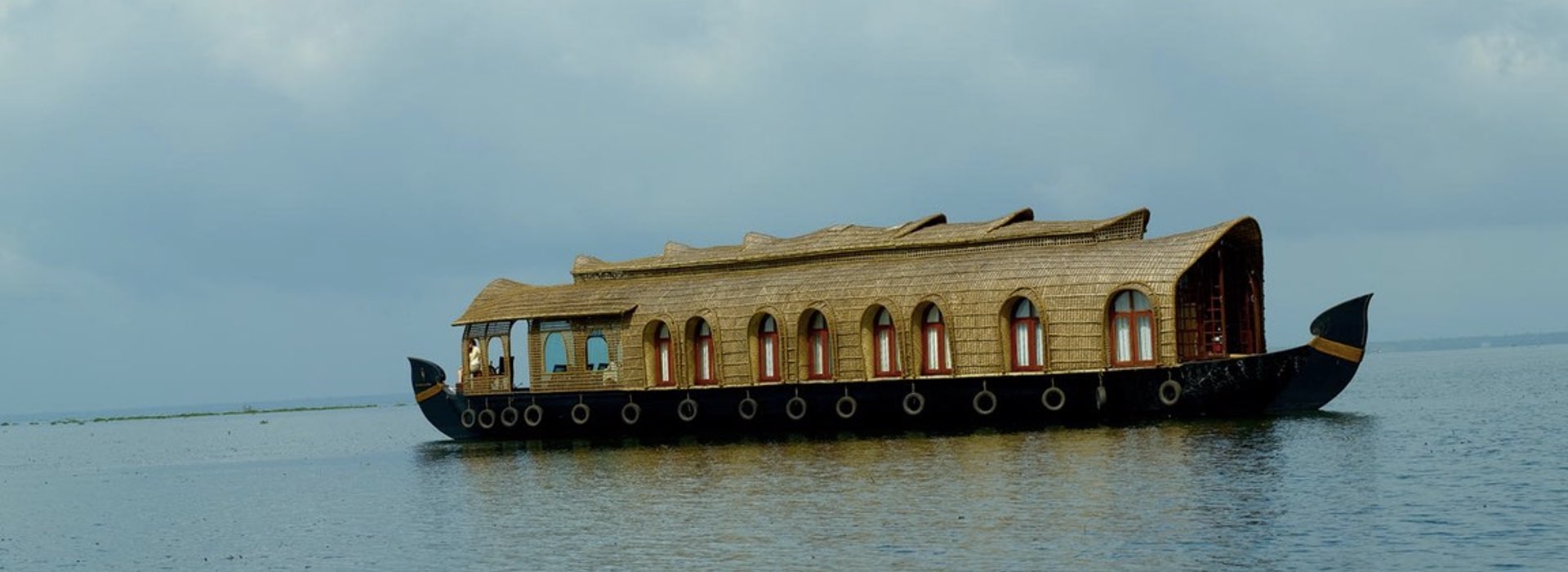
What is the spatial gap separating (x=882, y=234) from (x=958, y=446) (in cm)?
724

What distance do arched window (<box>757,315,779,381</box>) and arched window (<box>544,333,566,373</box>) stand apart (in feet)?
13.5

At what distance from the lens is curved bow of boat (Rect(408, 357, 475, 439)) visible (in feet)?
115

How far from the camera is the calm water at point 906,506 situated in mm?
16219

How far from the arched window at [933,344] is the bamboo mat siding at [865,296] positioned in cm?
18

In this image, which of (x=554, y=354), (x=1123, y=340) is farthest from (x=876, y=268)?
(x=554, y=354)

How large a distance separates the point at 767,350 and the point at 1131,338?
22.7 feet

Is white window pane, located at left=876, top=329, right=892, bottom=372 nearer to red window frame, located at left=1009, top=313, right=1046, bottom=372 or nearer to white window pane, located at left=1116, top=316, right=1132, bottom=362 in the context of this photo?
red window frame, located at left=1009, top=313, right=1046, bottom=372

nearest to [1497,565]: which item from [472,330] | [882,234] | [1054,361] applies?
[1054,361]

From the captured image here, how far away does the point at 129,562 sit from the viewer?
20.2m

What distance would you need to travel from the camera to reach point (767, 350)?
31.9m

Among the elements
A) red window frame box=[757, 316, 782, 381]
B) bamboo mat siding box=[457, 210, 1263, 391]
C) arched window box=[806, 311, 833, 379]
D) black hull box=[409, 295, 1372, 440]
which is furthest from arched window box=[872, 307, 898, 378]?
red window frame box=[757, 316, 782, 381]

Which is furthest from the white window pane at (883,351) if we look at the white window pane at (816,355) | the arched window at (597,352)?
the arched window at (597,352)

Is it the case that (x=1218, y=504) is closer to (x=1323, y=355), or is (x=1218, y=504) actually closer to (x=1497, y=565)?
(x=1497, y=565)

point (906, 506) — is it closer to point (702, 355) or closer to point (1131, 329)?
point (1131, 329)
